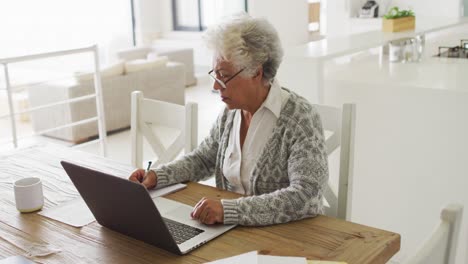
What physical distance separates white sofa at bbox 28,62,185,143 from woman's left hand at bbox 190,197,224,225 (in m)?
3.89

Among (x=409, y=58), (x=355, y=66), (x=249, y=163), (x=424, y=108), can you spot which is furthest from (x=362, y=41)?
(x=249, y=163)

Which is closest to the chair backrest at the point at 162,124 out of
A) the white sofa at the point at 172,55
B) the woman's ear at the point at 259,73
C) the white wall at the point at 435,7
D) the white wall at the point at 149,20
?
the woman's ear at the point at 259,73

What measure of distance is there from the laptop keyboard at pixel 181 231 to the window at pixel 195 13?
25.3ft

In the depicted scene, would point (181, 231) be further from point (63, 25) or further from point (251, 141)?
point (63, 25)

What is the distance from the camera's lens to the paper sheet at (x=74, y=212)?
4.99ft

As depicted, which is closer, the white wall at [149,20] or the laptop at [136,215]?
the laptop at [136,215]

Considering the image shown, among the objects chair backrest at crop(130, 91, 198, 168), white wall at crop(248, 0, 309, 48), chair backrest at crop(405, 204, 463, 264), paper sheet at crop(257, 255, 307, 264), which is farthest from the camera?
white wall at crop(248, 0, 309, 48)

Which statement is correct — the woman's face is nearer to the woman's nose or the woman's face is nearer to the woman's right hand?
the woman's nose

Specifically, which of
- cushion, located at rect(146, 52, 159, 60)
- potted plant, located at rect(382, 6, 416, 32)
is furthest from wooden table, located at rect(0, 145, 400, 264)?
cushion, located at rect(146, 52, 159, 60)

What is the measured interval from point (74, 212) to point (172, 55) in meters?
6.15

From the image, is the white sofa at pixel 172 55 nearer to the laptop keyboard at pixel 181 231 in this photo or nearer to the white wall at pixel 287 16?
the white wall at pixel 287 16

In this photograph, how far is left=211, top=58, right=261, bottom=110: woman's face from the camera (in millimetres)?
1642

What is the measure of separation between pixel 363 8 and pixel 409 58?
11.4ft

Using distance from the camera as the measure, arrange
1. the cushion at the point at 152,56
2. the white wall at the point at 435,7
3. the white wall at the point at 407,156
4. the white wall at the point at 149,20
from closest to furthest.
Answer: the white wall at the point at 407,156 < the white wall at the point at 435,7 < the cushion at the point at 152,56 < the white wall at the point at 149,20
